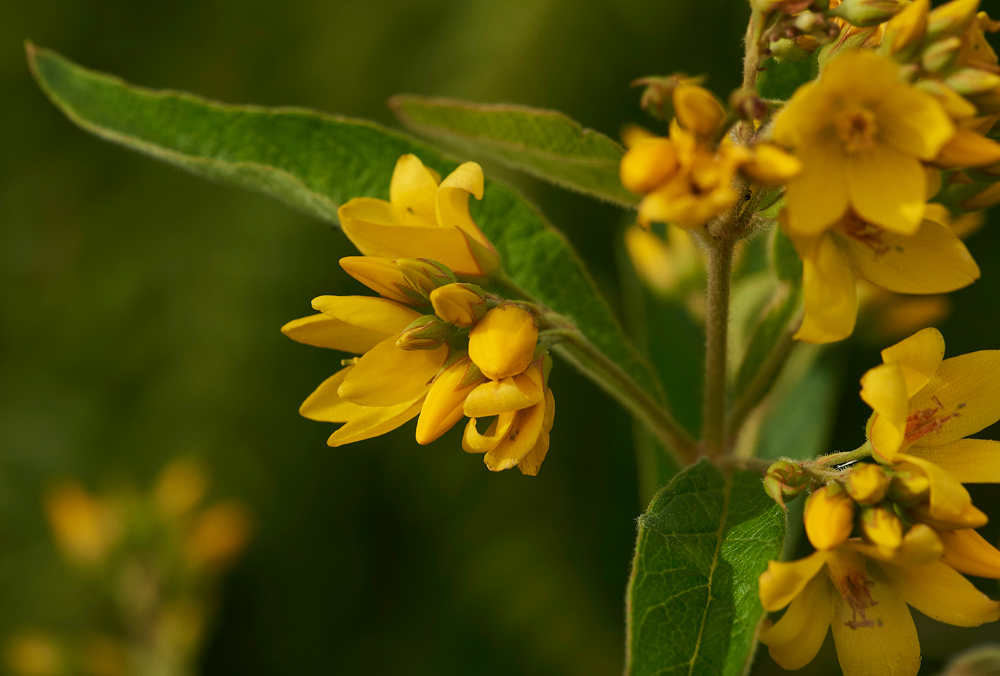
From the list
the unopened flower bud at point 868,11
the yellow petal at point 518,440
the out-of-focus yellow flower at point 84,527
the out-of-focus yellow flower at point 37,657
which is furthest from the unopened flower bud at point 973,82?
the out-of-focus yellow flower at point 37,657

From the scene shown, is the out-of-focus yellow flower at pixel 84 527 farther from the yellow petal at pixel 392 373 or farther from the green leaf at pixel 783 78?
the green leaf at pixel 783 78

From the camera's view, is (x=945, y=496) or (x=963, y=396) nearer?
(x=945, y=496)

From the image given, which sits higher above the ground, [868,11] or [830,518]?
[868,11]

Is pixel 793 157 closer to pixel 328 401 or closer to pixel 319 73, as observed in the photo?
pixel 328 401

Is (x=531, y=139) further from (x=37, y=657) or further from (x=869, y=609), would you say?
(x=37, y=657)

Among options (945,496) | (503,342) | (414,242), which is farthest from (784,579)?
Answer: (414,242)

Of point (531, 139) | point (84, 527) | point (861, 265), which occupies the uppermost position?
point (531, 139)

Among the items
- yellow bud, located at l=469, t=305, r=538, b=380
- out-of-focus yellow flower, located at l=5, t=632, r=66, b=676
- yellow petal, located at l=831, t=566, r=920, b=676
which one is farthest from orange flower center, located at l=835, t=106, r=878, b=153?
out-of-focus yellow flower, located at l=5, t=632, r=66, b=676

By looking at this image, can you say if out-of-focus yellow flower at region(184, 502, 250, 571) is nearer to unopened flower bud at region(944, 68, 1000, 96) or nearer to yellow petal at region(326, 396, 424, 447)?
yellow petal at region(326, 396, 424, 447)
